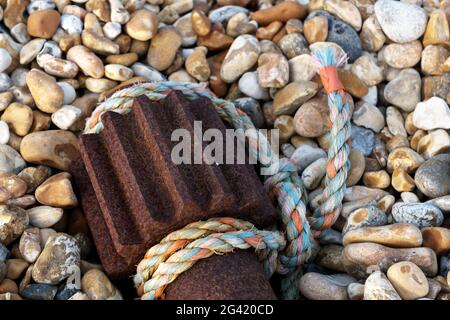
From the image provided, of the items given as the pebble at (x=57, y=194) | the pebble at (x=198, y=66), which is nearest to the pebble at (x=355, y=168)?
the pebble at (x=198, y=66)

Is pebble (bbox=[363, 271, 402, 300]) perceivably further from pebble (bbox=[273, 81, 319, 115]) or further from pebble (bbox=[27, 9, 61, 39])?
pebble (bbox=[27, 9, 61, 39])

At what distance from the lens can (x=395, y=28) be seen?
229 centimetres

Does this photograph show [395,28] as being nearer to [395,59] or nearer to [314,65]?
[395,59]

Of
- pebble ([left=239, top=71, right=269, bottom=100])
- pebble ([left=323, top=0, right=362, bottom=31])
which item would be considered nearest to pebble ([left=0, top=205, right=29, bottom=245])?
pebble ([left=239, top=71, right=269, bottom=100])

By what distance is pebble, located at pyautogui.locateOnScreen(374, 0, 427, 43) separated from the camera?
228cm

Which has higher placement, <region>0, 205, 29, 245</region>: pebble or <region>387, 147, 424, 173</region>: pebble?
<region>0, 205, 29, 245</region>: pebble

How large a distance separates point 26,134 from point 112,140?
41cm

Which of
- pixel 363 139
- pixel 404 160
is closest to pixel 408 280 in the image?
pixel 404 160

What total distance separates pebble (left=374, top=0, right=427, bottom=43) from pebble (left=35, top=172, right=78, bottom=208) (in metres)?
1.30

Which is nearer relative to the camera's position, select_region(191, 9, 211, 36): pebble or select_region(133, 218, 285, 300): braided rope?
select_region(133, 218, 285, 300): braided rope

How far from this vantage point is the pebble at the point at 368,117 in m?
2.15

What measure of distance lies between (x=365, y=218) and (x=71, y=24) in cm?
126

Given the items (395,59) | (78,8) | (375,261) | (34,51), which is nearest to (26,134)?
(34,51)

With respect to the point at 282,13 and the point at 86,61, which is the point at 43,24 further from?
the point at 282,13
